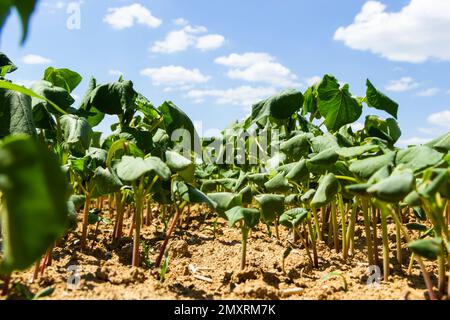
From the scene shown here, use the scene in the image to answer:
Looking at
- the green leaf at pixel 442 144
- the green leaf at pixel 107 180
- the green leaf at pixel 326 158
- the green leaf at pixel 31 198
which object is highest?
the green leaf at pixel 442 144

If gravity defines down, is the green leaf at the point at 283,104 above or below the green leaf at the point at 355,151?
above

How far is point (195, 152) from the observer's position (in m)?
1.97

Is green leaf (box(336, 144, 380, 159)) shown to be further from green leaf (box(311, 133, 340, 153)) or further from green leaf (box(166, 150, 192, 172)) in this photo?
green leaf (box(166, 150, 192, 172))

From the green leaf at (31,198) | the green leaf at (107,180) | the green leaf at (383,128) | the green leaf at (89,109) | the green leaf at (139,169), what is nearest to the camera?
→ the green leaf at (31,198)

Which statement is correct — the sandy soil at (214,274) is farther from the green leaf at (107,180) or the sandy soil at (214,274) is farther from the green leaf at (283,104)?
the green leaf at (283,104)

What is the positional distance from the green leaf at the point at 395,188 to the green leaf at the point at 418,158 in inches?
8.4

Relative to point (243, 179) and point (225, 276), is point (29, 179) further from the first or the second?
point (243, 179)

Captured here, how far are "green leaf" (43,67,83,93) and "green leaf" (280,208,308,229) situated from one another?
1.13m

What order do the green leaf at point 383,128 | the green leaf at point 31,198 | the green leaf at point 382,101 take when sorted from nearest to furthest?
1. the green leaf at point 31,198
2. the green leaf at point 383,128
3. the green leaf at point 382,101

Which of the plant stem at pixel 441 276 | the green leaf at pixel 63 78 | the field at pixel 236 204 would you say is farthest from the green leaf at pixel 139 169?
the green leaf at pixel 63 78

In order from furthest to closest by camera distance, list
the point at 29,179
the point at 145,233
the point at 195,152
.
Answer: the point at 145,233 → the point at 195,152 → the point at 29,179

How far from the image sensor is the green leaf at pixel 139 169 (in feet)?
3.84
